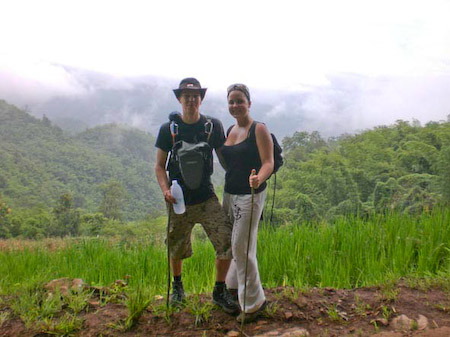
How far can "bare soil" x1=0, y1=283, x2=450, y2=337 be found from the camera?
11.3ft

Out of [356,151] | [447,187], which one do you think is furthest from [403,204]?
[356,151]

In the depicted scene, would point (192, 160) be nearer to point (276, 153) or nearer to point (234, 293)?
point (276, 153)

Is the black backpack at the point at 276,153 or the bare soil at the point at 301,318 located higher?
the black backpack at the point at 276,153

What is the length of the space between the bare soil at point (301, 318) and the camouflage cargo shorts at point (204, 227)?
568 millimetres

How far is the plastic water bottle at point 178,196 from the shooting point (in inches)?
139

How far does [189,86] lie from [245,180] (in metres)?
0.95

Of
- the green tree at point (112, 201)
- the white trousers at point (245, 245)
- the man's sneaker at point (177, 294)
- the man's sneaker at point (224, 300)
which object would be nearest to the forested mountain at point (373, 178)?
the man's sneaker at point (177, 294)

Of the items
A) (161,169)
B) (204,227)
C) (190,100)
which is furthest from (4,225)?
(190,100)

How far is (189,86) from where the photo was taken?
3.58 meters

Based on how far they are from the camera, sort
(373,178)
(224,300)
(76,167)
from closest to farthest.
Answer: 1. (224,300)
2. (373,178)
3. (76,167)

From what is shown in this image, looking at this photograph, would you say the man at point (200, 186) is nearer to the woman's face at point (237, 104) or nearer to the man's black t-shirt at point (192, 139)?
the man's black t-shirt at point (192, 139)

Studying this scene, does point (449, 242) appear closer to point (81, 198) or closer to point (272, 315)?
point (272, 315)

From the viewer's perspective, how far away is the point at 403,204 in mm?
13922

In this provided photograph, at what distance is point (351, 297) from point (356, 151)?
1866cm
